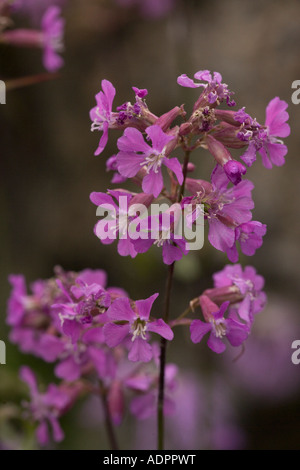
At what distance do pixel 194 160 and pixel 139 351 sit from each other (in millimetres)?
1387

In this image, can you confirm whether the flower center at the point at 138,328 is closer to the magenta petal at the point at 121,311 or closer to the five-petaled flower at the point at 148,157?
the magenta petal at the point at 121,311

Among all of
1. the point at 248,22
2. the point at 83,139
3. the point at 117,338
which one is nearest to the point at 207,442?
the point at 117,338

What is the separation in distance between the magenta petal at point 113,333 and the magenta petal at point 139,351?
27mm

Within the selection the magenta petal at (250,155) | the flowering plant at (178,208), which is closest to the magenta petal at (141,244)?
the flowering plant at (178,208)

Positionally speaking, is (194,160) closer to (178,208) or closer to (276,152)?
(276,152)

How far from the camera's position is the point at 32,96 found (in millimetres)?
2738

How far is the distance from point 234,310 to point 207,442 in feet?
2.82

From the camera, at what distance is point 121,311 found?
100 centimetres

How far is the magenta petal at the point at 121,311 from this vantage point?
99cm

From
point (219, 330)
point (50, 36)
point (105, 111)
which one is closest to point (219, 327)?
point (219, 330)

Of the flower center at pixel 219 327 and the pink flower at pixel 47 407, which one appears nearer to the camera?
the flower center at pixel 219 327

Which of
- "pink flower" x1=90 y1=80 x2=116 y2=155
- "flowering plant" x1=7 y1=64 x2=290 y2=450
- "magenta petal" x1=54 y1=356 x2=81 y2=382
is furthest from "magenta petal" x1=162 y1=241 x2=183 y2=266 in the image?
"magenta petal" x1=54 y1=356 x2=81 y2=382

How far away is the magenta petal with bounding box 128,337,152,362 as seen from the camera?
0.98 m
